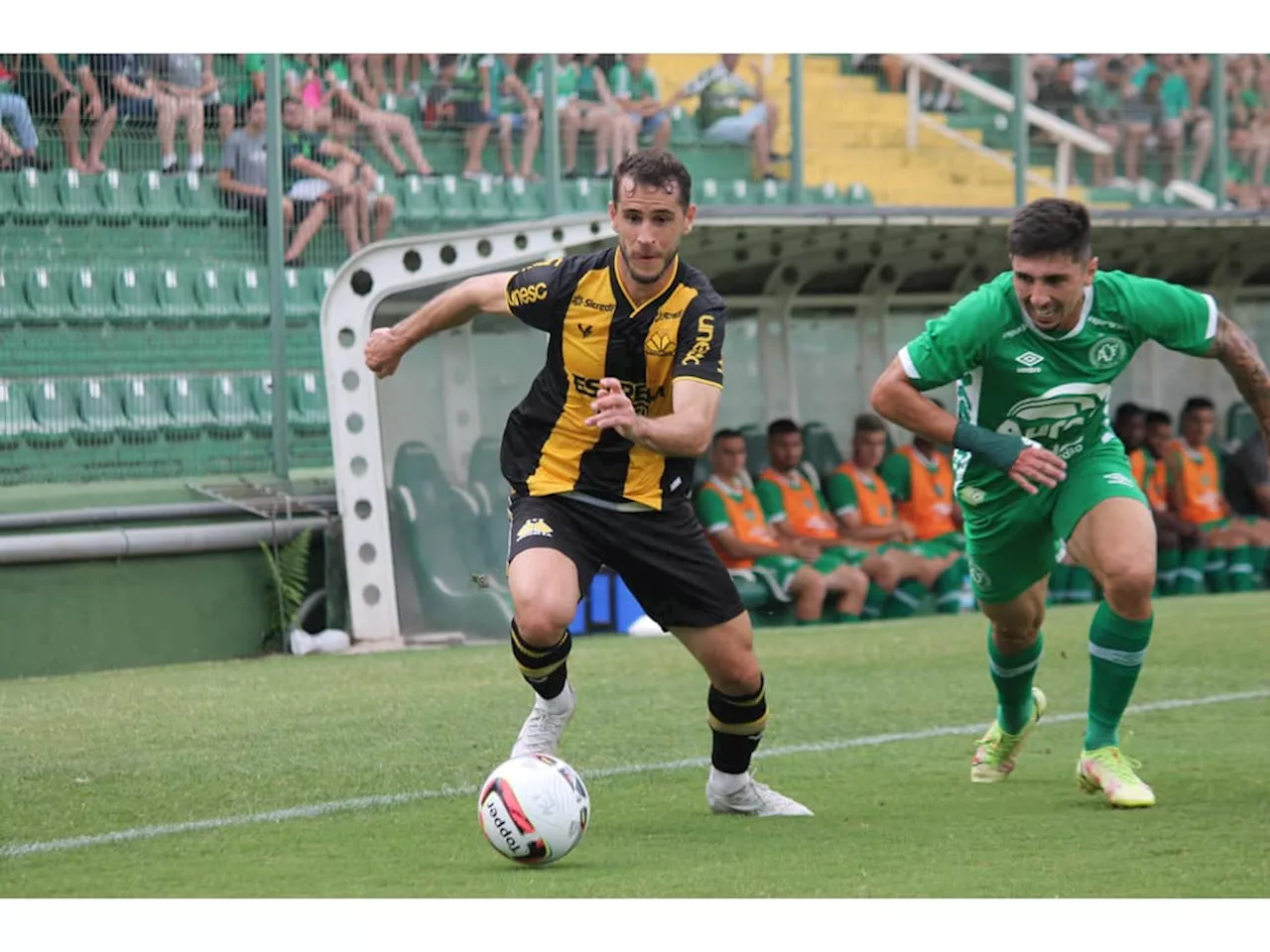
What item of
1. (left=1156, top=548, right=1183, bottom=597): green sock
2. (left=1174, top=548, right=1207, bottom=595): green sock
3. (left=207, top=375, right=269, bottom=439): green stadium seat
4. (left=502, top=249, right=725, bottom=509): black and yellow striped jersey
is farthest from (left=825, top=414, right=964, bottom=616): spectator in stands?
(left=502, top=249, right=725, bottom=509): black and yellow striped jersey

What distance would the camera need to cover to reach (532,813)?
18.6 ft

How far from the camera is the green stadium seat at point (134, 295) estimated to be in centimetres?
1340

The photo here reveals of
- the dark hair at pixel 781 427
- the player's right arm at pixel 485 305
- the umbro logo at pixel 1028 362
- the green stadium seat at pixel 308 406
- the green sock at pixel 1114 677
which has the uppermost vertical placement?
the player's right arm at pixel 485 305

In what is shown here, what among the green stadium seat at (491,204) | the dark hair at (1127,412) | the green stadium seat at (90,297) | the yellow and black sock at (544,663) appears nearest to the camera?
the yellow and black sock at (544,663)

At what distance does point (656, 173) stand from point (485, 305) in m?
0.73

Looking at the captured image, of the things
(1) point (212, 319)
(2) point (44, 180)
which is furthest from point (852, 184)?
(2) point (44, 180)

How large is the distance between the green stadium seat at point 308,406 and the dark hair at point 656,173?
25.9ft

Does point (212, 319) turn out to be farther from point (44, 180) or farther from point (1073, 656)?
point (1073, 656)

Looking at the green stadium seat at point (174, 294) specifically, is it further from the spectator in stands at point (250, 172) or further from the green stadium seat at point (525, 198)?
the green stadium seat at point (525, 198)

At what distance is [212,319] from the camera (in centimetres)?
1377

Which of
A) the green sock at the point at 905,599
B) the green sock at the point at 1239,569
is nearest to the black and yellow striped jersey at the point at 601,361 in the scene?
the green sock at the point at 905,599

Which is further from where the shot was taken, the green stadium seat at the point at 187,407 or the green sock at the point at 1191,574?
the green sock at the point at 1191,574

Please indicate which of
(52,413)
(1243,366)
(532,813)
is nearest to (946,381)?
(1243,366)

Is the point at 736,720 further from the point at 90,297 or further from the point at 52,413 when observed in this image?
the point at 90,297
